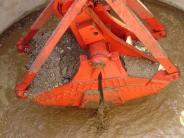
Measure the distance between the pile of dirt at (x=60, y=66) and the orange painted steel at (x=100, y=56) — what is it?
3.5 inches

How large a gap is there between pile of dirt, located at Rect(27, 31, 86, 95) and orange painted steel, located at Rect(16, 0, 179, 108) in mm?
90

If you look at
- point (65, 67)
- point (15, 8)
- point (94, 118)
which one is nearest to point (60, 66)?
point (65, 67)

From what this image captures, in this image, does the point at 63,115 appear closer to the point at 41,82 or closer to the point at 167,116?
the point at 41,82

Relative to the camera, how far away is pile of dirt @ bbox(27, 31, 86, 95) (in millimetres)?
4562

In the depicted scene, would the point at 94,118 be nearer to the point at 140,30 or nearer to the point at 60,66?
the point at 60,66

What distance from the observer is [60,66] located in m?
4.67

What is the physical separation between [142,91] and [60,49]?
994 mm

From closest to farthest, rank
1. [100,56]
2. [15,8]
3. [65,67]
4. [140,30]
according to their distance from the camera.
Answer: [140,30]
[100,56]
[65,67]
[15,8]

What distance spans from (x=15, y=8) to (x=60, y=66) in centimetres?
152

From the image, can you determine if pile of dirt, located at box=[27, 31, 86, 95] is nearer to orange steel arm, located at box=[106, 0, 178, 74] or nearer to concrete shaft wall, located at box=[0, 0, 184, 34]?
orange steel arm, located at box=[106, 0, 178, 74]

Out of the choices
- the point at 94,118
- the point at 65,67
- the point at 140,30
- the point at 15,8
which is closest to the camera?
the point at 140,30

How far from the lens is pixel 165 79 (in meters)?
4.48

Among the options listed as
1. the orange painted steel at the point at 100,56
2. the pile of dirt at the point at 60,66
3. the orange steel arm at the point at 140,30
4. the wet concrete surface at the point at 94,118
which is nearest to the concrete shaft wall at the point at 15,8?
the wet concrete surface at the point at 94,118

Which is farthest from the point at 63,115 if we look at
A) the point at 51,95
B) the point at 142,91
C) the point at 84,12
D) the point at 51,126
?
the point at 84,12
